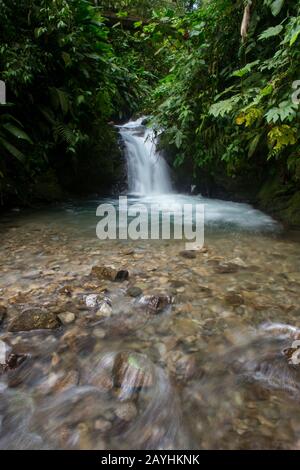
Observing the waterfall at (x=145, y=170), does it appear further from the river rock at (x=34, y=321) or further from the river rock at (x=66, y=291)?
the river rock at (x=34, y=321)

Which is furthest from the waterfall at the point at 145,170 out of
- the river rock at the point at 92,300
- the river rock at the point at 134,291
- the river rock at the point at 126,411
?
the river rock at the point at 126,411

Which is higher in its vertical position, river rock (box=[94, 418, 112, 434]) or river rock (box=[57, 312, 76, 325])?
river rock (box=[57, 312, 76, 325])

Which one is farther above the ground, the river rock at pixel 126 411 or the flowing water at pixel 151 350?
the flowing water at pixel 151 350

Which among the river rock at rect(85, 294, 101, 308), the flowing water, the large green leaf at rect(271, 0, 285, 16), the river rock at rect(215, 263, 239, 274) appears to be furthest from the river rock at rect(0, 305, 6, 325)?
the large green leaf at rect(271, 0, 285, 16)

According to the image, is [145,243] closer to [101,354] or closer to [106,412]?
[101,354]

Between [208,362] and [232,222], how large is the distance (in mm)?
3332

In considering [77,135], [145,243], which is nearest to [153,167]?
[77,135]

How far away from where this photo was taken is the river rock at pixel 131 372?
4.79 feet

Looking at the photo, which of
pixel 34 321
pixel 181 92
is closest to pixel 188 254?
pixel 34 321

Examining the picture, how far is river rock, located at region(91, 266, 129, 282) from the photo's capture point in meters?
2.57

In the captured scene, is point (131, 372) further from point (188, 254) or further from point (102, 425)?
point (188, 254)

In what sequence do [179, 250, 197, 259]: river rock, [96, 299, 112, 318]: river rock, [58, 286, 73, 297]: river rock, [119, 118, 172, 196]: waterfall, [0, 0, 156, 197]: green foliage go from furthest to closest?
[119, 118, 172, 196]: waterfall
[0, 0, 156, 197]: green foliage
[179, 250, 197, 259]: river rock
[58, 286, 73, 297]: river rock
[96, 299, 112, 318]: river rock

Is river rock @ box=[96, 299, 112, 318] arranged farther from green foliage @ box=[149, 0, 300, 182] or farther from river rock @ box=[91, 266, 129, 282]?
green foliage @ box=[149, 0, 300, 182]

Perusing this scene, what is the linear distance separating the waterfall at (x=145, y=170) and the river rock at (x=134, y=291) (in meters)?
5.17
